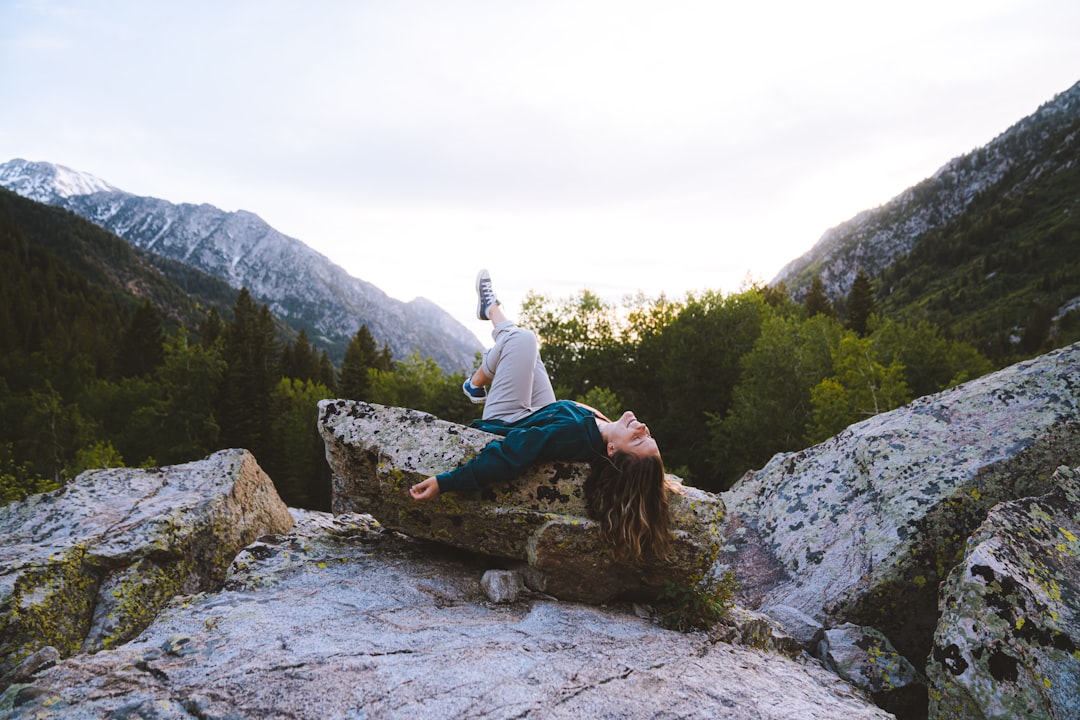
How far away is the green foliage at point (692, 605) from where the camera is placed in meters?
5.82

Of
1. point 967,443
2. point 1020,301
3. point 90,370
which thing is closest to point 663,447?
point 967,443

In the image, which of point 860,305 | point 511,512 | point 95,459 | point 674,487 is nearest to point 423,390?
point 95,459

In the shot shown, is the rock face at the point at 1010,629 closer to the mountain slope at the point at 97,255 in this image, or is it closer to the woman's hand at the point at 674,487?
the woman's hand at the point at 674,487

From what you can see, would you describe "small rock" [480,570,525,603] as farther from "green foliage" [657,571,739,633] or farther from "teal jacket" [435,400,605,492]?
"green foliage" [657,571,739,633]

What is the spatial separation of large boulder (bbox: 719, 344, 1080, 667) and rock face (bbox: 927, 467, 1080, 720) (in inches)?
44.2

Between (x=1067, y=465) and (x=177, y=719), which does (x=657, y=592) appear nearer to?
(x=177, y=719)

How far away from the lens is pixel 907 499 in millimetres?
7160

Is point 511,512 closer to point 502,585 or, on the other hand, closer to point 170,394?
point 502,585

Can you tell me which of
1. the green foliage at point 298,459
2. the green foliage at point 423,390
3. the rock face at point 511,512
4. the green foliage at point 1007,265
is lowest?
the green foliage at point 298,459

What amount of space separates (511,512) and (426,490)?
3.15 feet

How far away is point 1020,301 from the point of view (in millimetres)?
111375

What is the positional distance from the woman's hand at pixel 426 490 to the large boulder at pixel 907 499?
490 cm

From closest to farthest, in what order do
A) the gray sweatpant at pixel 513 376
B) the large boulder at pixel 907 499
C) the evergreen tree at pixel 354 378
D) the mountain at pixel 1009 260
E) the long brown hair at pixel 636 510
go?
1. the long brown hair at pixel 636 510
2. the large boulder at pixel 907 499
3. the gray sweatpant at pixel 513 376
4. the evergreen tree at pixel 354 378
5. the mountain at pixel 1009 260

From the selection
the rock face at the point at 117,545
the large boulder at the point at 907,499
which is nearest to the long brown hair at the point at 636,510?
the large boulder at the point at 907,499
